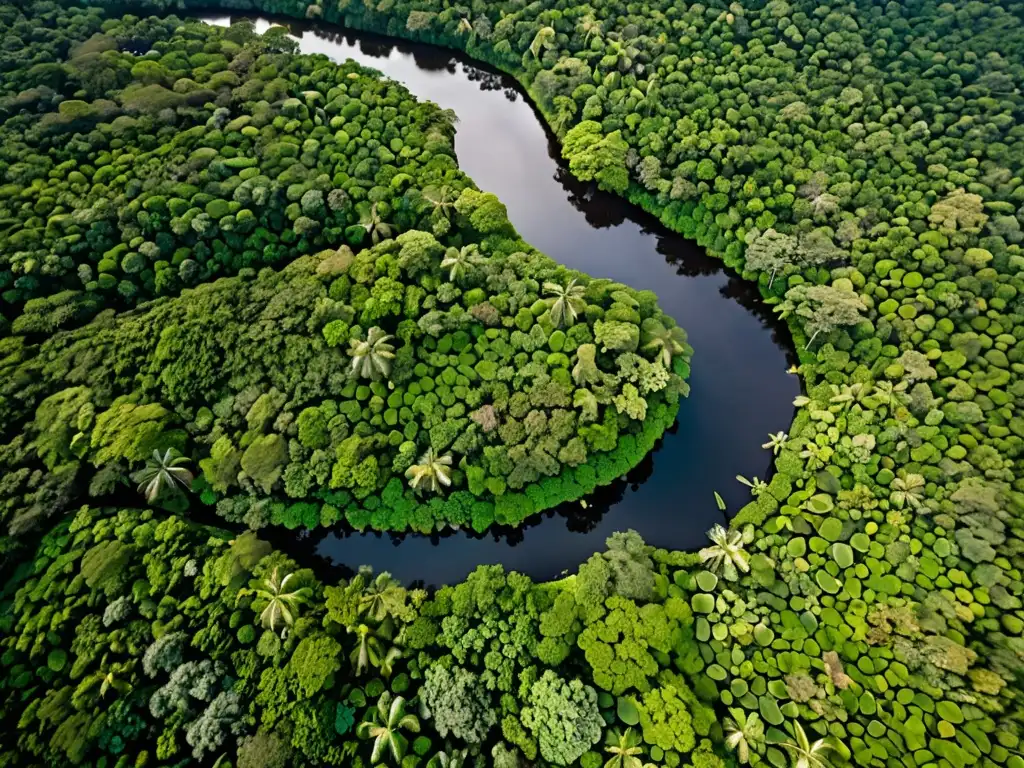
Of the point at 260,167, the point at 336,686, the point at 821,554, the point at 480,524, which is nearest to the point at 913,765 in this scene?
the point at 821,554

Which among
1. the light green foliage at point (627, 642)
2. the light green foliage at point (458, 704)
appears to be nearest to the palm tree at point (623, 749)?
the light green foliage at point (627, 642)

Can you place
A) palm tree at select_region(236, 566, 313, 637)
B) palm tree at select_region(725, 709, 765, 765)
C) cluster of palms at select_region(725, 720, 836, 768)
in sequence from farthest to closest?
palm tree at select_region(236, 566, 313, 637), palm tree at select_region(725, 709, 765, 765), cluster of palms at select_region(725, 720, 836, 768)

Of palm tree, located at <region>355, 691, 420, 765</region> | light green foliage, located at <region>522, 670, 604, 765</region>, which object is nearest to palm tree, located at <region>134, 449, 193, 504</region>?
palm tree, located at <region>355, 691, 420, 765</region>

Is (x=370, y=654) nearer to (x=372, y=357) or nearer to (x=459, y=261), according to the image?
(x=372, y=357)

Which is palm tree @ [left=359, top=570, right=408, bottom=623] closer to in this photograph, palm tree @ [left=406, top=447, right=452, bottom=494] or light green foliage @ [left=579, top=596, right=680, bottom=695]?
palm tree @ [left=406, top=447, right=452, bottom=494]

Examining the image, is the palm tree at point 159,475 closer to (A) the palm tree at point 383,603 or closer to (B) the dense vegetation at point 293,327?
(B) the dense vegetation at point 293,327

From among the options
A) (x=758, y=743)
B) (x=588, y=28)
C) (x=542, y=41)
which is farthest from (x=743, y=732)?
(x=588, y=28)

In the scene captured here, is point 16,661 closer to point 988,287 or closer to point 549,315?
point 549,315
